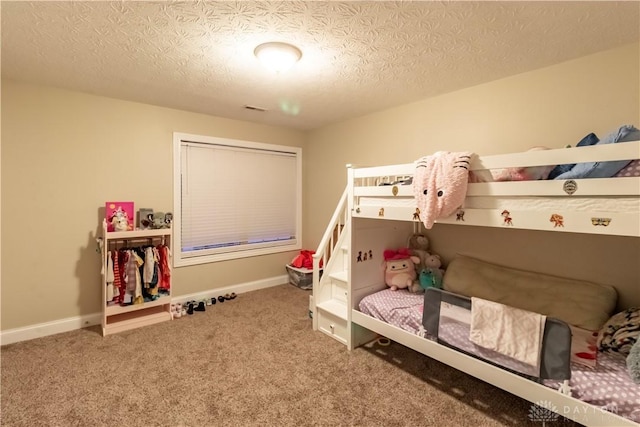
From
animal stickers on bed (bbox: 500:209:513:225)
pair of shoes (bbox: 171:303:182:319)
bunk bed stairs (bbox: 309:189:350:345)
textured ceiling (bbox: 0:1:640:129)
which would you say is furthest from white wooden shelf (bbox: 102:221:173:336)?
animal stickers on bed (bbox: 500:209:513:225)

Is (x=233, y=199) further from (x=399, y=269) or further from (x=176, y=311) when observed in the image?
(x=399, y=269)

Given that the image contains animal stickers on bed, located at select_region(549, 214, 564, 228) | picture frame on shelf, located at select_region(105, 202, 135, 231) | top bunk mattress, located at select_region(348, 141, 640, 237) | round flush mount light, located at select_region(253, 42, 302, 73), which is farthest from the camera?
picture frame on shelf, located at select_region(105, 202, 135, 231)

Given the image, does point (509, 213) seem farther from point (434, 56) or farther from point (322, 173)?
point (322, 173)

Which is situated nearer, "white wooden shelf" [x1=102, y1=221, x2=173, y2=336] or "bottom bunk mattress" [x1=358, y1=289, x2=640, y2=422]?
"bottom bunk mattress" [x1=358, y1=289, x2=640, y2=422]

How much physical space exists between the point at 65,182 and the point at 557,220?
146 inches

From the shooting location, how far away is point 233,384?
6.39ft

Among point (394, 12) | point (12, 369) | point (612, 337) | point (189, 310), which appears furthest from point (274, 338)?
point (394, 12)

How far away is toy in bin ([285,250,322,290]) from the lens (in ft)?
12.8

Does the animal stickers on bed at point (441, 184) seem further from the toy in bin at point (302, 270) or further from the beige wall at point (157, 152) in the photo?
the toy in bin at point (302, 270)

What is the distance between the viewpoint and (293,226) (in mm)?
4328

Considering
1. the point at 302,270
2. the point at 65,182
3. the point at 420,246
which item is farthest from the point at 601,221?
the point at 65,182

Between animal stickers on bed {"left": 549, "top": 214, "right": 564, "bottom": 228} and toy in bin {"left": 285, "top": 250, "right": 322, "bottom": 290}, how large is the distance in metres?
2.87

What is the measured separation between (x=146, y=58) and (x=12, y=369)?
2416 mm

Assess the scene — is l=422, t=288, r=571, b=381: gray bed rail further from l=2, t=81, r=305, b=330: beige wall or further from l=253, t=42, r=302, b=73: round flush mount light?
l=2, t=81, r=305, b=330: beige wall
